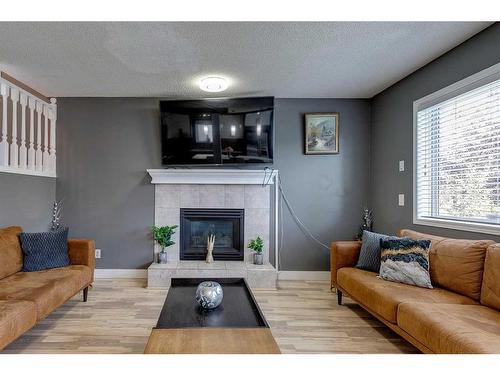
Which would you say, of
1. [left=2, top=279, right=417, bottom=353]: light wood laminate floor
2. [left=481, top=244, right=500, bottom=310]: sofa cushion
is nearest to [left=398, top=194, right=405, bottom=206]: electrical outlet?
[left=2, top=279, right=417, bottom=353]: light wood laminate floor

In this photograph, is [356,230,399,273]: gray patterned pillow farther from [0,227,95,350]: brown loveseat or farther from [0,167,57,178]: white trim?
[0,167,57,178]: white trim

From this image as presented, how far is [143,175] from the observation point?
4.20 meters

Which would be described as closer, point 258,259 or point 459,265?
point 459,265

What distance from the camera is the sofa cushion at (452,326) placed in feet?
4.83

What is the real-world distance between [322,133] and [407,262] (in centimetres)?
217

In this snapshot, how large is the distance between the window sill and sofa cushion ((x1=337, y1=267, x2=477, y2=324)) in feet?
1.84

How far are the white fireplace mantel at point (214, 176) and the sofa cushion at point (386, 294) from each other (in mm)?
1744

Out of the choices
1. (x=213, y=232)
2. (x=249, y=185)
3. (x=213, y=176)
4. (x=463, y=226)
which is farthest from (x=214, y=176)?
(x=463, y=226)

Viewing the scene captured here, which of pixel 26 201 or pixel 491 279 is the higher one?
pixel 26 201

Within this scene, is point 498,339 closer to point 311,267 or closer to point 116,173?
point 311,267

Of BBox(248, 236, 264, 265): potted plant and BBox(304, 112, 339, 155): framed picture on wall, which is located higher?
BBox(304, 112, 339, 155): framed picture on wall

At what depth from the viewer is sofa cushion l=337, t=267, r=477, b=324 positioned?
2.13 meters

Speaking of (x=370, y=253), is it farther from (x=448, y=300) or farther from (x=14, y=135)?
(x=14, y=135)
